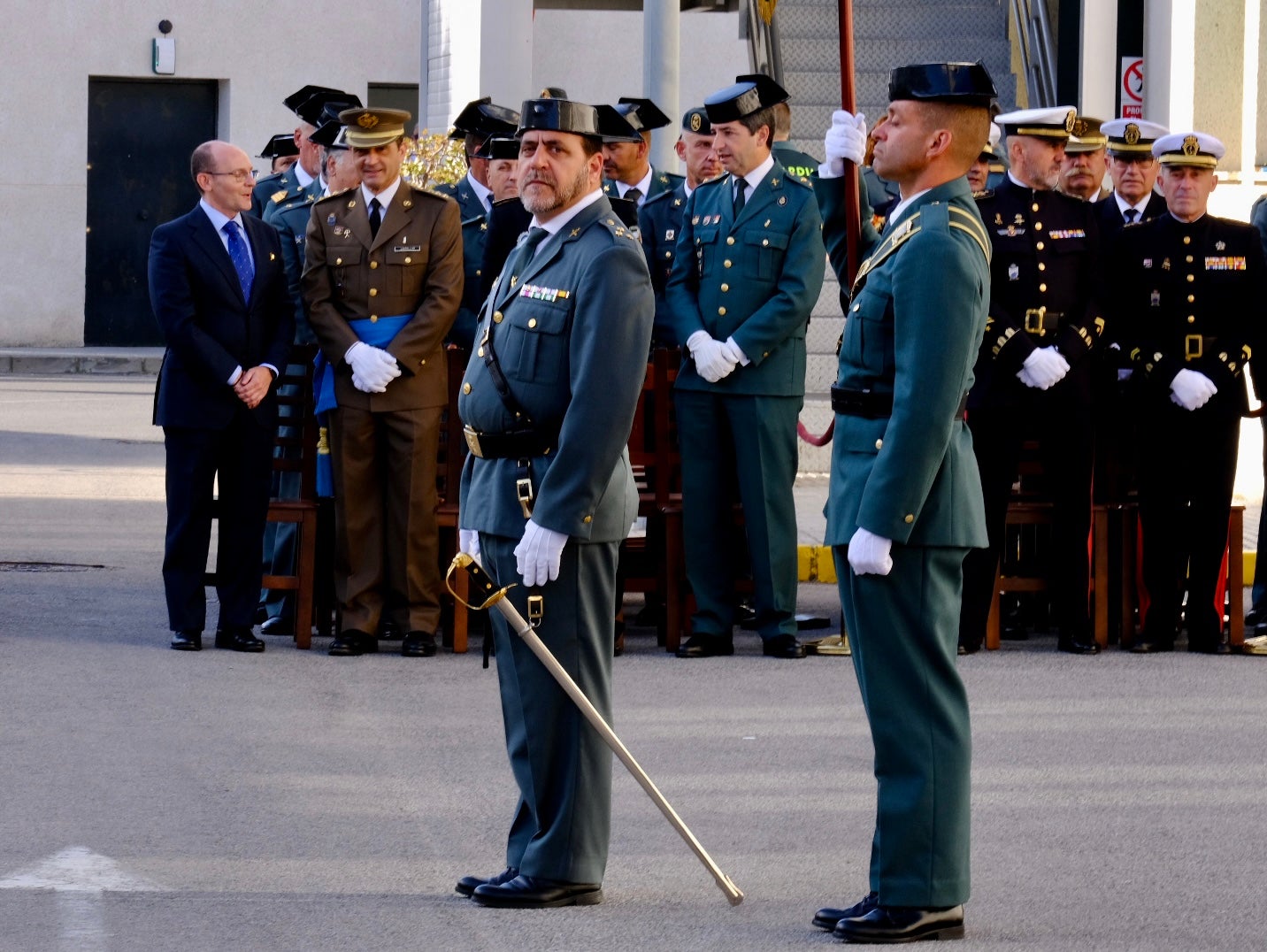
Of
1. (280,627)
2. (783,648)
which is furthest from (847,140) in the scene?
(280,627)

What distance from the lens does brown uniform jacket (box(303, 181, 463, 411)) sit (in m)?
9.08

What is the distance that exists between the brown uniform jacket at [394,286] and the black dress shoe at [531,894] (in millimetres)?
3789

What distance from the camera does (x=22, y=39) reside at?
29.9 m

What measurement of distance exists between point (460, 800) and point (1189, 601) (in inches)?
158

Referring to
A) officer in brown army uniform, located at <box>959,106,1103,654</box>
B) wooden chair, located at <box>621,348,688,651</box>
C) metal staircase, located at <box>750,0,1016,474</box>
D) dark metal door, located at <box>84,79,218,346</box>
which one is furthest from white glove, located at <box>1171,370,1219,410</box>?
dark metal door, located at <box>84,79,218,346</box>

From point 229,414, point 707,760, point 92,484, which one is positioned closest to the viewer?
point 707,760

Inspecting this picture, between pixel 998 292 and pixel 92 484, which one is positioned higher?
pixel 998 292

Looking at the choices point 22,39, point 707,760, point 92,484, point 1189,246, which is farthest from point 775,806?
point 22,39

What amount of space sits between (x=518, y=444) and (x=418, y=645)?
3.65 metres

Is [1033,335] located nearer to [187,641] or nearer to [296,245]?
[296,245]

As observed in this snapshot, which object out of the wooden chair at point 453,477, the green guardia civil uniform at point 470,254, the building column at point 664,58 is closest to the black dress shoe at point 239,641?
the wooden chair at point 453,477

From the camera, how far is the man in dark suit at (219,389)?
29.8 feet

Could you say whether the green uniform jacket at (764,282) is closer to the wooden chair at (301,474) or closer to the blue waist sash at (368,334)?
the blue waist sash at (368,334)

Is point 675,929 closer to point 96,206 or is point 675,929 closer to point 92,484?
point 92,484
